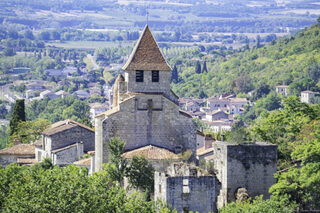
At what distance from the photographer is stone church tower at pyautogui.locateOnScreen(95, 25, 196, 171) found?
184 feet

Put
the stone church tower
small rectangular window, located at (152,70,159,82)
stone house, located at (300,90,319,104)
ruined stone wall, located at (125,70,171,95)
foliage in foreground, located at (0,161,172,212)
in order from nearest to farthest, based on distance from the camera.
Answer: foliage in foreground, located at (0,161,172,212), the stone church tower, ruined stone wall, located at (125,70,171,95), small rectangular window, located at (152,70,159,82), stone house, located at (300,90,319,104)

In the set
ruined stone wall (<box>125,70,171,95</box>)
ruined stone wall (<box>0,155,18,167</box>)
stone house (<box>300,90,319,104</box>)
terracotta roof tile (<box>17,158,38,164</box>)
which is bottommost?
stone house (<box>300,90,319,104</box>)

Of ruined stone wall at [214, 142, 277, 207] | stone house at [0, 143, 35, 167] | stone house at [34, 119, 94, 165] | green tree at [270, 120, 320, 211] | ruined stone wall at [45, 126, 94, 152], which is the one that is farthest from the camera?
stone house at [0, 143, 35, 167]

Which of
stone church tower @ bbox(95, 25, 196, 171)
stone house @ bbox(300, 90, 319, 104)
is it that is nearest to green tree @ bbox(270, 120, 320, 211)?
stone church tower @ bbox(95, 25, 196, 171)

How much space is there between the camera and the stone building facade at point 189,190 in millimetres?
41656

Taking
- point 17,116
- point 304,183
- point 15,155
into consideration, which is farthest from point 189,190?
point 17,116

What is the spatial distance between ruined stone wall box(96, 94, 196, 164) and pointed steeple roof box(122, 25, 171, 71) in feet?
6.63

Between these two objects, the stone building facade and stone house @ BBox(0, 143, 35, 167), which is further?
stone house @ BBox(0, 143, 35, 167)

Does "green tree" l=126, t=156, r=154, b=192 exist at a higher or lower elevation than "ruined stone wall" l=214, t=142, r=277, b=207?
lower

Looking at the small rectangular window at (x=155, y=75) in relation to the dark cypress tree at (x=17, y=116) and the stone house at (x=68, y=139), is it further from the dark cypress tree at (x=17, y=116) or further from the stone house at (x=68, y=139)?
the dark cypress tree at (x=17, y=116)

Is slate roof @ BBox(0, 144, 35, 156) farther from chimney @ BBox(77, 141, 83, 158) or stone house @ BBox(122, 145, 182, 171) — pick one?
stone house @ BBox(122, 145, 182, 171)

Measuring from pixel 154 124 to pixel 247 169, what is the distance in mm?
13370

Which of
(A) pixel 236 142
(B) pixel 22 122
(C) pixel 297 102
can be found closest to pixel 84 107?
(B) pixel 22 122

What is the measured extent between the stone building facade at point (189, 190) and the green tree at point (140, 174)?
6.57 meters
